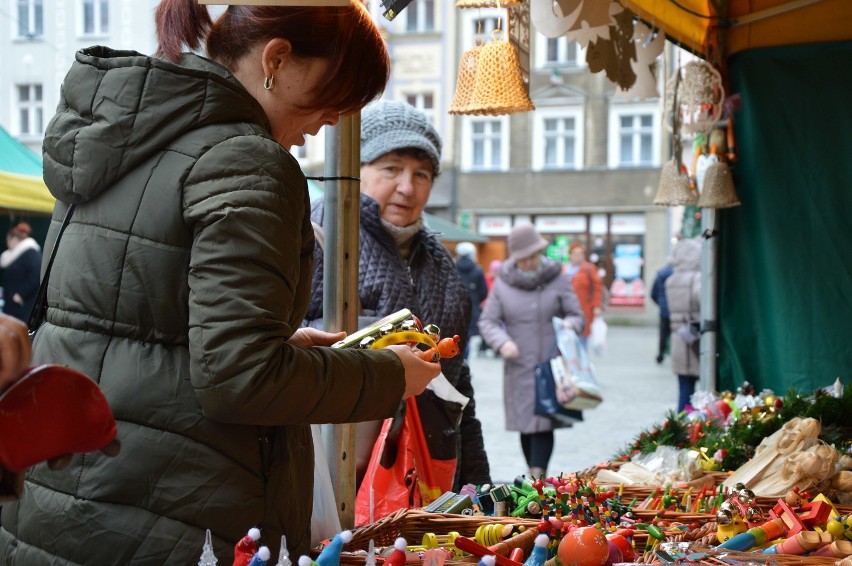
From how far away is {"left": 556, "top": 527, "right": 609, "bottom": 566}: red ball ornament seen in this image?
5.18ft

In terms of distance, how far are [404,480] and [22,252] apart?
7374mm

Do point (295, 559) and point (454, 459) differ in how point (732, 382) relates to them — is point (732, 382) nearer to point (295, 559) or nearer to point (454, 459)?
point (454, 459)

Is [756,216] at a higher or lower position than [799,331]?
higher

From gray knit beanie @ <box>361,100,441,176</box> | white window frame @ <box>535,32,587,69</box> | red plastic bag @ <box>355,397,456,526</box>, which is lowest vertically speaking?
red plastic bag @ <box>355,397,456,526</box>

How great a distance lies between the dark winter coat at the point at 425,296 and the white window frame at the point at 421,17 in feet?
75.0

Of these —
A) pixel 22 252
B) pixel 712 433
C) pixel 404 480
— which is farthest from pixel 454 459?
pixel 22 252

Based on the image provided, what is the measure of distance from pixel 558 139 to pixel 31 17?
13089 millimetres

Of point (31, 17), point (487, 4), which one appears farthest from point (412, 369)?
point (31, 17)

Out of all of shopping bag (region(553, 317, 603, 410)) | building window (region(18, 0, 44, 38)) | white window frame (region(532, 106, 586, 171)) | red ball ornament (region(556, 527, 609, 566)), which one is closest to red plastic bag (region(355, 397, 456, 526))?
red ball ornament (region(556, 527, 609, 566))

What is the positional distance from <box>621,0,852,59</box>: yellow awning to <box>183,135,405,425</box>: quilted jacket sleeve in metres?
2.76

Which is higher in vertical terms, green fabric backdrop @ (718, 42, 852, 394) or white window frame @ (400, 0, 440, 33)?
white window frame @ (400, 0, 440, 33)

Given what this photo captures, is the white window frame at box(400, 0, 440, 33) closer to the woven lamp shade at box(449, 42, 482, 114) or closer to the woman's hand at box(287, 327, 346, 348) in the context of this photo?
the woven lamp shade at box(449, 42, 482, 114)

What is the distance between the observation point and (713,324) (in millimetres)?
4445

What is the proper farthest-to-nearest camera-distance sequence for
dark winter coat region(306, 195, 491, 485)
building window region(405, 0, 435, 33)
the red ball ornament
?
building window region(405, 0, 435, 33), dark winter coat region(306, 195, 491, 485), the red ball ornament
